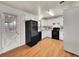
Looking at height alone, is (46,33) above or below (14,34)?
below

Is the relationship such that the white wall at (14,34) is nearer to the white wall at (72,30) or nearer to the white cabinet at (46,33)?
the white wall at (72,30)

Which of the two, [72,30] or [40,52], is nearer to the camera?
[72,30]

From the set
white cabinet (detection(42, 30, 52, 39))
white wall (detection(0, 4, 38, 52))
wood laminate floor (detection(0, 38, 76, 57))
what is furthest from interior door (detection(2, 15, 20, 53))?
white cabinet (detection(42, 30, 52, 39))

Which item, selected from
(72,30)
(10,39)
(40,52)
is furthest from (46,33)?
(72,30)

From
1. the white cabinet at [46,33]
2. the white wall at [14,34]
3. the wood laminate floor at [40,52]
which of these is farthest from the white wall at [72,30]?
the white cabinet at [46,33]

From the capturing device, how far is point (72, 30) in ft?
10.4

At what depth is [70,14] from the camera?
3242 mm

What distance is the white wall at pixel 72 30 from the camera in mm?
2986

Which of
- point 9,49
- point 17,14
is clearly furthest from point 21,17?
point 9,49

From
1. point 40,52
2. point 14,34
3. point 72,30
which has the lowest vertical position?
point 40,52

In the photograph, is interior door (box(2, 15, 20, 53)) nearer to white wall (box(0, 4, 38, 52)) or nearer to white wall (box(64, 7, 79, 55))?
white wall (box(0, 4, 38, 52))

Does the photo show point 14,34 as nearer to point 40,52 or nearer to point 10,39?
point 10,39

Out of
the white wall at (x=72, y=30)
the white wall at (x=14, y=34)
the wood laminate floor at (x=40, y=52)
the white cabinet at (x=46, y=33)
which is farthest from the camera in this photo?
the white cabinet at (x=46, y=33)

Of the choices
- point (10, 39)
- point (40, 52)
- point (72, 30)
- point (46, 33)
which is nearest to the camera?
point (72, 30)
